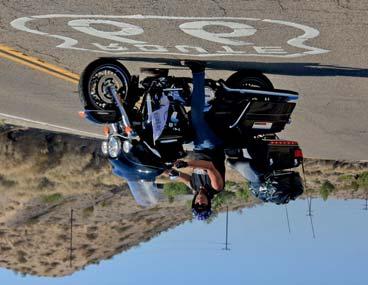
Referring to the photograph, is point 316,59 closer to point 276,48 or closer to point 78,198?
point 276,48

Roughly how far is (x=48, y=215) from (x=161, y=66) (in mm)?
22353

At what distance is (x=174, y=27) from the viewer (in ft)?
36.9

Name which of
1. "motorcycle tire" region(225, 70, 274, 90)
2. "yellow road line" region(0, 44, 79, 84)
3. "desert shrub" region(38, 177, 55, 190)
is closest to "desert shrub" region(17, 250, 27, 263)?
"desert shrub" region(38, 177, 55, 190)

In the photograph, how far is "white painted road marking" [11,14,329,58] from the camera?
35.6 ft

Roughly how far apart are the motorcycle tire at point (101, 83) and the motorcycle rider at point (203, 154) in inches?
48.0

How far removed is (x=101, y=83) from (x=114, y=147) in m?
1.59

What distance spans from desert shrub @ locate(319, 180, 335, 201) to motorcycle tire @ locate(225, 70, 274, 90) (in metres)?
18.4

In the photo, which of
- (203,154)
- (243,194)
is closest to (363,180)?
(243,194)

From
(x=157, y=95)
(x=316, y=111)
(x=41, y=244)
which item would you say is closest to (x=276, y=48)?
(x=157, y=95)

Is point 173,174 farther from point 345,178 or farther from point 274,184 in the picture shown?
point 345,178

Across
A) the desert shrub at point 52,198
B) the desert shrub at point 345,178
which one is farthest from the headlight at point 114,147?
the desert shrub at point 52,198

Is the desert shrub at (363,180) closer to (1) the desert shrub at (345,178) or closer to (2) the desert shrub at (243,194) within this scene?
(1) the desert shrub at (345,178)

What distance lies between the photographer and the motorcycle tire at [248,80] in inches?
436

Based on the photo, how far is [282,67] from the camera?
1259cm
